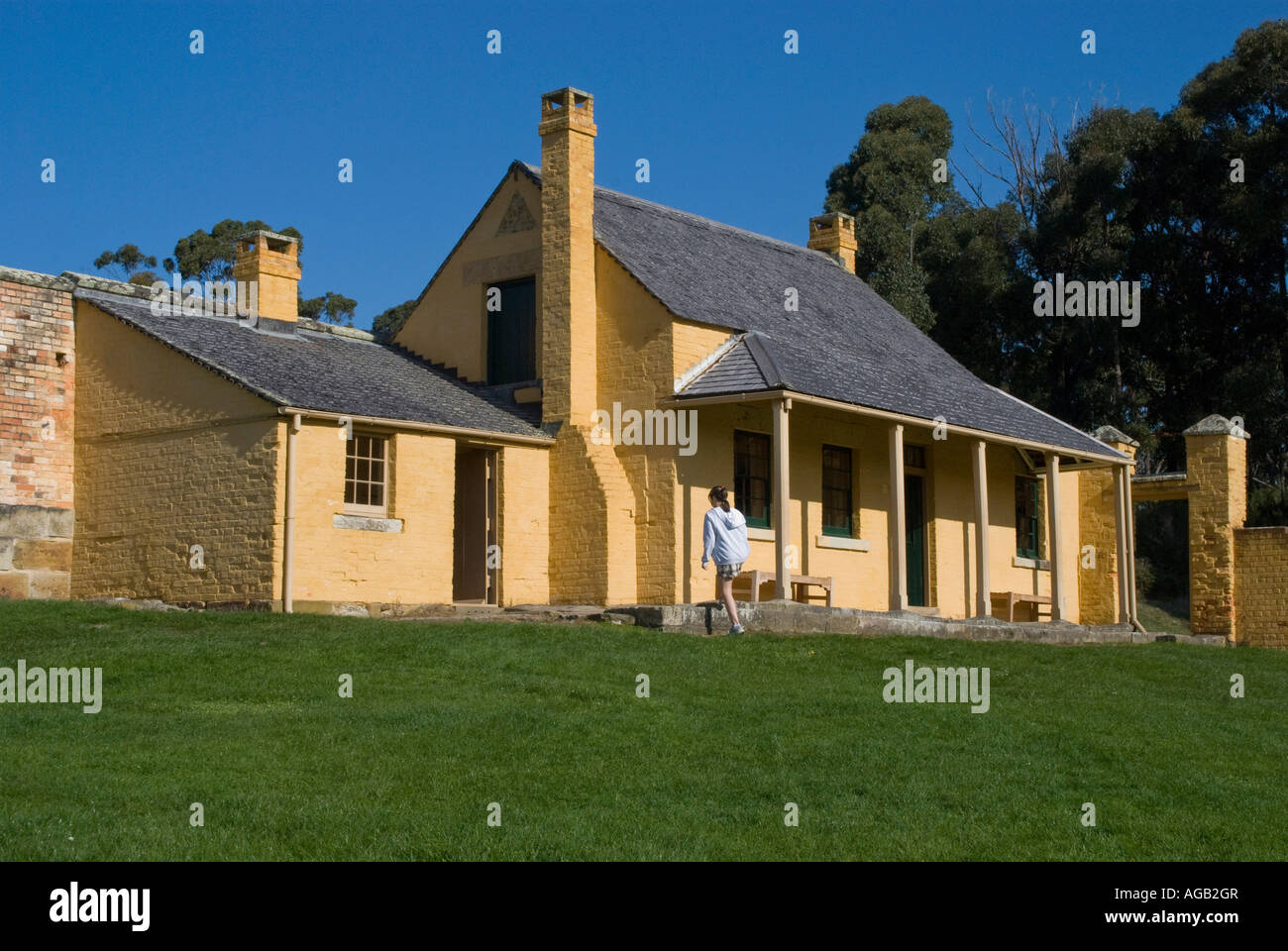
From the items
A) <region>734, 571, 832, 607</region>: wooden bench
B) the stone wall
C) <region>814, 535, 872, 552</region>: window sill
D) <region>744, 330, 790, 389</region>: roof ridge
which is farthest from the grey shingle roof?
the stone wall

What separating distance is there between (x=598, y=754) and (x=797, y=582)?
37.1 feet

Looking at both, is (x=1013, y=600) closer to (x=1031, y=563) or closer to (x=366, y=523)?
(x=1031, y=563)

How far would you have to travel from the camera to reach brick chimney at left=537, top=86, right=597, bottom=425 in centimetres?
2248

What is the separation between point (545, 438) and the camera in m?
22.4

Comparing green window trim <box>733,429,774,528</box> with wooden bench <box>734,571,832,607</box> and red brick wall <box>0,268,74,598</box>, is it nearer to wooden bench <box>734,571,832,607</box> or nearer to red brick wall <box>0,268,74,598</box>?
wooden bench <box>734,571,832,607</box>

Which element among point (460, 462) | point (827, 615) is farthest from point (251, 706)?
point (460, 462)

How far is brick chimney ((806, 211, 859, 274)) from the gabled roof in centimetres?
130

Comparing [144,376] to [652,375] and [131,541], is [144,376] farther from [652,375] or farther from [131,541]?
[652,375]

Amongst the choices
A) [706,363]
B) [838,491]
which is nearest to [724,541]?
[706,363]

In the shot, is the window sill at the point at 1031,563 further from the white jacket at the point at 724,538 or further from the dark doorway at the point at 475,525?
the white jacket at the point at 724,538
